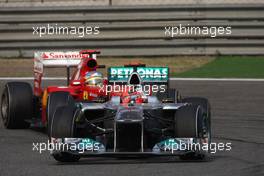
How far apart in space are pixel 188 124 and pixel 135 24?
12298 millimetres

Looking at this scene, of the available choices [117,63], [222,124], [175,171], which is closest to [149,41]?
[117,63]

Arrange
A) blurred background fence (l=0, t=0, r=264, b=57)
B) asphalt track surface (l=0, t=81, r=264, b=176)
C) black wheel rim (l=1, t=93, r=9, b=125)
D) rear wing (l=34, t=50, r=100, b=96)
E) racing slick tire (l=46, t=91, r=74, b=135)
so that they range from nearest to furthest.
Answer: asphalt track surface (l=0, t=81, r=264, b=176)
racing slick tire (l=46, t=91, r=74, b=135)
black wheel rim (l=1, t=93, r=9, b=125)
rear wing (l=34, t=50, r=100, b=96)
blurred background fence (l=0, t=0, r=264, b=57)

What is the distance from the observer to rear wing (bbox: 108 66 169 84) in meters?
12.9

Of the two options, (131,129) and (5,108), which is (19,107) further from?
(131,129)

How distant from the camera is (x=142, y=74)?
13062 millimetres

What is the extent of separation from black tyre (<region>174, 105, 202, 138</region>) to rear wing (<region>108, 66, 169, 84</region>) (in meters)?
2.03

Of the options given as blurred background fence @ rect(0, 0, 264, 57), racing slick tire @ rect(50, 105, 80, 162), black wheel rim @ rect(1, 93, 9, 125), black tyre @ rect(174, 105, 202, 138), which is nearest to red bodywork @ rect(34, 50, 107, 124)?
black wheel rim @ rect(1, 93, 9, 125)

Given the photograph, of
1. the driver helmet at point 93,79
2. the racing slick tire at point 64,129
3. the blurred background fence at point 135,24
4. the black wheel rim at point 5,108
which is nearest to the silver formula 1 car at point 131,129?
the racing slick tire at point 64,129

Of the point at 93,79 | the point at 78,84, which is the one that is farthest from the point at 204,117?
the point at 78,84

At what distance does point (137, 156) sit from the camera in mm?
10945

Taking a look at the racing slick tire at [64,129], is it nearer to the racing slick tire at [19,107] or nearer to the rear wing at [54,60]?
the racing slick tire at [19,107]

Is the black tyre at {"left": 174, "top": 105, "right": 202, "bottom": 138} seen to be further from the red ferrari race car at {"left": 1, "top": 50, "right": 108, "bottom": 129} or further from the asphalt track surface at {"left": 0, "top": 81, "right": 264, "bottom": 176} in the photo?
the red ferrari race car at {"left": 1, "top": 50, "right": 108, "bottom": 129}

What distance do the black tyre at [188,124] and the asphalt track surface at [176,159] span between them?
0.30m

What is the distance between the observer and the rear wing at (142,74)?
12.9 meters
